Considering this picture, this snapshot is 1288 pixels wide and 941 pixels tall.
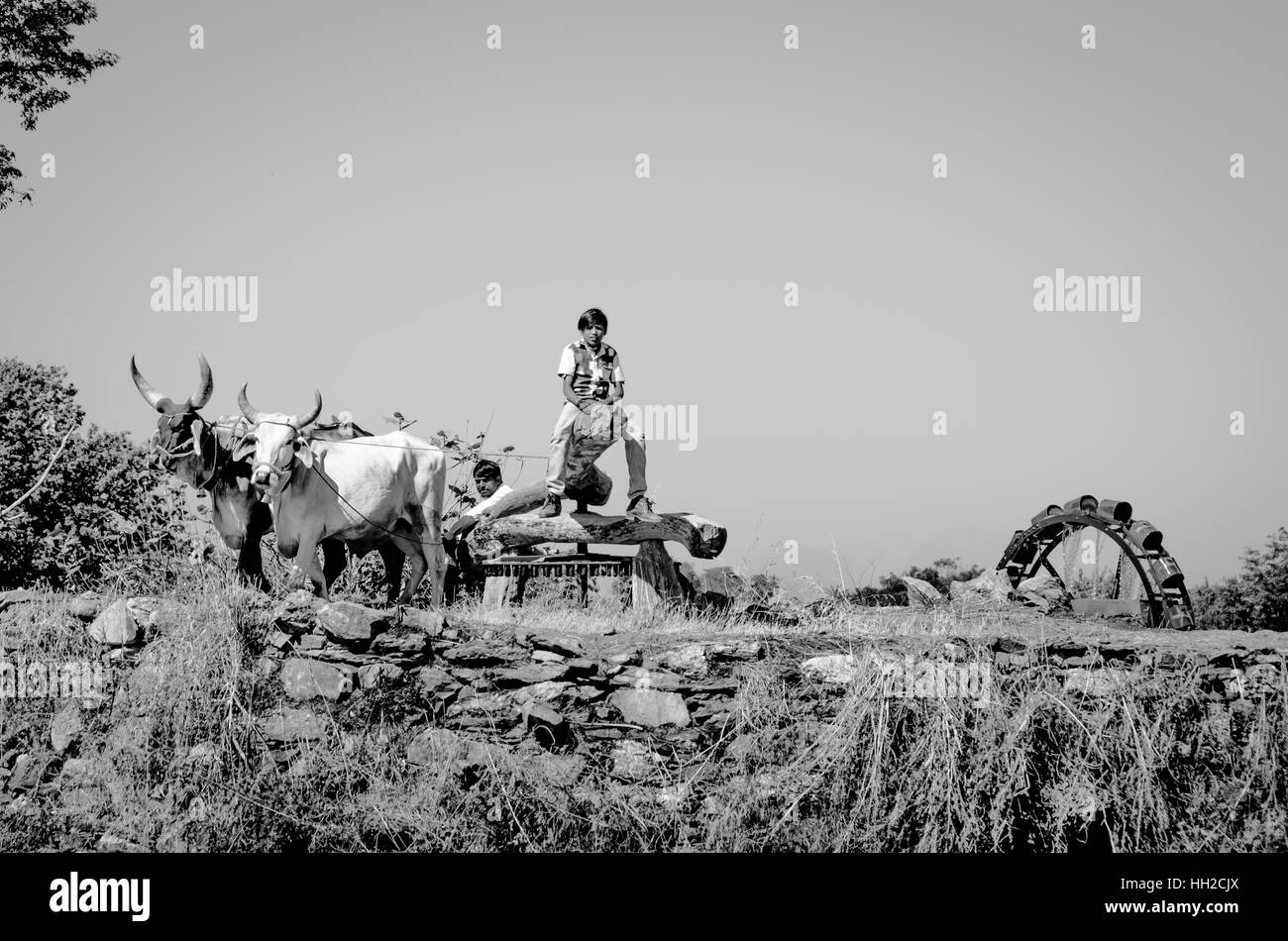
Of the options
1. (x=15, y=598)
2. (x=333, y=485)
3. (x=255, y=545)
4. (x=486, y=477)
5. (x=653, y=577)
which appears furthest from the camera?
(x=486, y=477)

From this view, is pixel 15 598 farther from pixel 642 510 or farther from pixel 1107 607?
pixel 1107 607

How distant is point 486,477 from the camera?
12.5 m

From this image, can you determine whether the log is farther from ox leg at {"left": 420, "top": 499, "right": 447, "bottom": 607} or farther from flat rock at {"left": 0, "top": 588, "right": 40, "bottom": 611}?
flat rock at {"left": 0, "top": 588, "right": 40, "bottom": 611}

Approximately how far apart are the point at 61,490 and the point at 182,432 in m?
4.51

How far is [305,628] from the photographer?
839 centimetres

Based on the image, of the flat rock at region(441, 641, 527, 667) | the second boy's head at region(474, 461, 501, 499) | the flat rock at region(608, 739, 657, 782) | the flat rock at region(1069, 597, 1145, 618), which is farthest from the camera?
the second boy's head at region(474, 461, 501, 499)

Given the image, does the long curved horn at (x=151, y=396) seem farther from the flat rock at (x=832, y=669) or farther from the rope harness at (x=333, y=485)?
the flat rock at (x=832, y=669)

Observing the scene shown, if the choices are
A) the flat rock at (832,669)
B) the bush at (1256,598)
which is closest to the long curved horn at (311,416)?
the flat rock at (832,669)

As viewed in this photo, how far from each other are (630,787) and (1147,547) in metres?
5.75

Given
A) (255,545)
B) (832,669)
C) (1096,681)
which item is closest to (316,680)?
(255,545)

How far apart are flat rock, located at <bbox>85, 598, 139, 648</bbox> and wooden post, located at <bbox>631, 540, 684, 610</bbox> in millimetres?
4154

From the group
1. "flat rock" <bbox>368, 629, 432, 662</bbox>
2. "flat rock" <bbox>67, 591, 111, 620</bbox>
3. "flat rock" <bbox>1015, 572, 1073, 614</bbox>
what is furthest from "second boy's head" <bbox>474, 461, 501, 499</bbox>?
"flat rock" <bbox>1015, 572, 1073, 614</bbox>

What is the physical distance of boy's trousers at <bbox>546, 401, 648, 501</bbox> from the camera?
9.90 meters
